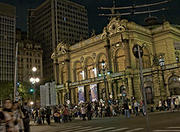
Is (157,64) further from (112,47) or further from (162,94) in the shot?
(112,47)

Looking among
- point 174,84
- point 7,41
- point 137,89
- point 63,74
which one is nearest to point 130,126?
point 137,89

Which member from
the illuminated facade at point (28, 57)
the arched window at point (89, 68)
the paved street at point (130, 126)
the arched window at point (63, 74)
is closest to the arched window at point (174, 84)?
the arched window at point (89, 68)

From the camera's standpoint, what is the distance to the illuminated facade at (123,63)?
4350cm

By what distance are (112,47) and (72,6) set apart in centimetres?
8680

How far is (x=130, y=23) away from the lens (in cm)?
4850

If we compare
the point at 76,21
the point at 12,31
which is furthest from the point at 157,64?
the point at 76,21

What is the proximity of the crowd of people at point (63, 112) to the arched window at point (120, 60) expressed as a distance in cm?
1557

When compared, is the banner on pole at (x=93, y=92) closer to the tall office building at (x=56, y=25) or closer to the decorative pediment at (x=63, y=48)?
the decorative pediment at (x=63, y=48)

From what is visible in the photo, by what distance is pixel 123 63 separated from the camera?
49562 mm

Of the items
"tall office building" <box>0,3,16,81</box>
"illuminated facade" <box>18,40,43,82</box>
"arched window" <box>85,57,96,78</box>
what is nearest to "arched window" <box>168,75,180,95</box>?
"arched window" <box>85,57,96,78</box>

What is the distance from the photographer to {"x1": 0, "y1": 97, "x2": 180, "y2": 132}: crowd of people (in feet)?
25.3

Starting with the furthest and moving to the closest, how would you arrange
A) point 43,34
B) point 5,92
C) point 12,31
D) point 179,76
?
point 43,34, point 12,31, point 5,92, point 179,76

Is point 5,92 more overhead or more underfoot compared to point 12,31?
more underfoot

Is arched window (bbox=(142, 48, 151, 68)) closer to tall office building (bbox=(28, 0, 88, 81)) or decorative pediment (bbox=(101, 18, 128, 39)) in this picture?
decorative pediment (bbox=(101, 18, 128, 39))
